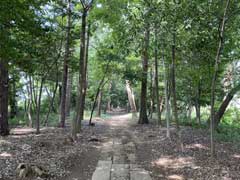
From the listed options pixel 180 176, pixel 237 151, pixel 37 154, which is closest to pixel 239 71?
pixel 237 151

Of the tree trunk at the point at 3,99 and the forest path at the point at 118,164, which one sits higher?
the tree trunk at the point at 3,99

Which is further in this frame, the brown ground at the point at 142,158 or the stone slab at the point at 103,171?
the brown ground at the point at 142,158

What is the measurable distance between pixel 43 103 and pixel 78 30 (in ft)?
53.4

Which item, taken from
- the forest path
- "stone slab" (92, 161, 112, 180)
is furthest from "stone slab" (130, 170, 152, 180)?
"stone slab" (92, 161, 112, 180)

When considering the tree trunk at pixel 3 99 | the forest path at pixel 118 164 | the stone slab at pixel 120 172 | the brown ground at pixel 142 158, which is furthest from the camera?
the tree trunk at pixel 3 99

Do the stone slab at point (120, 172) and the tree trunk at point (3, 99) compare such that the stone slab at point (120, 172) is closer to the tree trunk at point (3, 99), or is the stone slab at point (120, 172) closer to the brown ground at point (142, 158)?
the brown ground at point (142, 158)

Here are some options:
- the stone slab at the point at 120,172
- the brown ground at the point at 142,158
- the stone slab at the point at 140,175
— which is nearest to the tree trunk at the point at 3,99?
the brown ground at the point at 142,158

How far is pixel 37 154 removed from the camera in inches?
279

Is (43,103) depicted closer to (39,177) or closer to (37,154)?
(37,154)

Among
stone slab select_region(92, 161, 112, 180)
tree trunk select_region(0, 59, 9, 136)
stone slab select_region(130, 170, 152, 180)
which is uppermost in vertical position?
tree trunk select_region(0, 59, 9, 136)

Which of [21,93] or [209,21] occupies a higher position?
[209,21]

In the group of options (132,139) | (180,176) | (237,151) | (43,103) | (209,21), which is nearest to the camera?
(180,176)

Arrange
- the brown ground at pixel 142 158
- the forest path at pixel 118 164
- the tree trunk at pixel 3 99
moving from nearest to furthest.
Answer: the forest path at pixel 118 164 < the brown ground at pixel 142 158 < the tree trunk at pixel 3 99

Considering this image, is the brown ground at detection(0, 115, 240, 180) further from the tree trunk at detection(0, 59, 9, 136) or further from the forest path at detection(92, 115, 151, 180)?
the tree trunk at detection(0, 59, 9, 136)
